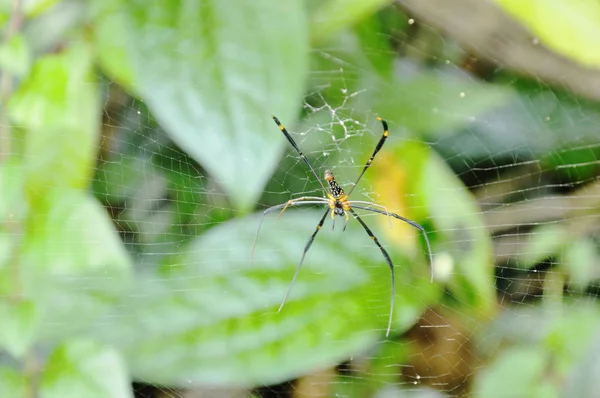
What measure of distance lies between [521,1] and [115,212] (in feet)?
2.20

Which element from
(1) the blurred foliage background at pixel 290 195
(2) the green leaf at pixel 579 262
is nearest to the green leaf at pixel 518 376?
(1) the blurred foliage background at pixel 290 195

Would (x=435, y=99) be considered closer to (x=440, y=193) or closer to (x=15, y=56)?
(x=440, y=193)

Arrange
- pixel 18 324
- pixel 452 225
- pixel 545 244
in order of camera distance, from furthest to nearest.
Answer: pixel 545 244 < pixel 452 225 < pixel 18 324

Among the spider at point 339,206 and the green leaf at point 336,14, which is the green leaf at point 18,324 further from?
the green leaf at point 336,14

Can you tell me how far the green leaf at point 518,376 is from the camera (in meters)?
0.80

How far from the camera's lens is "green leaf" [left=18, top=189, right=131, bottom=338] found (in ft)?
2.12

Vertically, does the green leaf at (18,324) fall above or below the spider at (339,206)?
below

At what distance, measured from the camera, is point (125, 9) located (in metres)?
0.67

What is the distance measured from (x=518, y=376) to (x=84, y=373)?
0.58 metres

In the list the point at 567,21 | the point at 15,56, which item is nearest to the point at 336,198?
the point at 567,21

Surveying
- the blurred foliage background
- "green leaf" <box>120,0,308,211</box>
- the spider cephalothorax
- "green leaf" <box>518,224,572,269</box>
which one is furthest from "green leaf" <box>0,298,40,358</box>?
"green leaf" <box>518,224,572,269</box>

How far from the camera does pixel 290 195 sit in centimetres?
91

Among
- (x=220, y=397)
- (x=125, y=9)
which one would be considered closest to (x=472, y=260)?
(x=220, y=397)

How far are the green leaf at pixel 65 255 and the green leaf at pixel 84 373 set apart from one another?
4 cm
